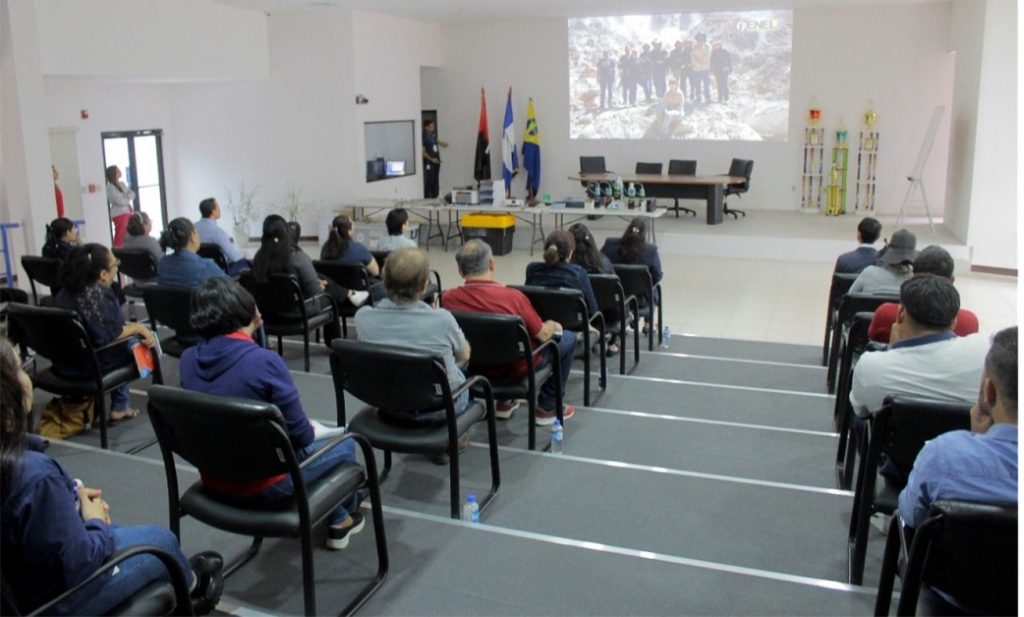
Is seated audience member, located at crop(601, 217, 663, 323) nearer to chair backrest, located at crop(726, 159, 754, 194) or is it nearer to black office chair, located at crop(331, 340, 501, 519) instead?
black office chair, located at crop(331, 340, 501, 519)

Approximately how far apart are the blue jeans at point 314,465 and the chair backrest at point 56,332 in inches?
65.5

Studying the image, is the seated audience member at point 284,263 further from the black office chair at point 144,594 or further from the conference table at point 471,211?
the conference table at point 471,211

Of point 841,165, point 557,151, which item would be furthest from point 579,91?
point 841,165

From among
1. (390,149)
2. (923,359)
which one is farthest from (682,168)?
(923,359)

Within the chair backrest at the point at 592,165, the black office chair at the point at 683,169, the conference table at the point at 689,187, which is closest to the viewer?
the conference table at the point at 689,187

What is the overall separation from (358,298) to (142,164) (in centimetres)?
765

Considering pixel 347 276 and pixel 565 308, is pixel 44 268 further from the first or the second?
pixel 565 308

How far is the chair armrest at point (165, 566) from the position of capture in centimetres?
193

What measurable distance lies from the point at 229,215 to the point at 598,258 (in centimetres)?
861

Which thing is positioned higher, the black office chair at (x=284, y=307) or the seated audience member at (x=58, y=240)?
the seated audience member at (x=58, y=240)

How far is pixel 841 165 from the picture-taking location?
12922mm

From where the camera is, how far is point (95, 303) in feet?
13.5

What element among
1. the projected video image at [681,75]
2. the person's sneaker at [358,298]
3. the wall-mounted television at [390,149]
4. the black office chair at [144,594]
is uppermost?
the projected video image at [681,75]

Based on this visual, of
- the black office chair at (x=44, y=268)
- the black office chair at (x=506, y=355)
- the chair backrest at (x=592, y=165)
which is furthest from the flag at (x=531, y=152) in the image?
the black office chair at (x=506, y=355)
